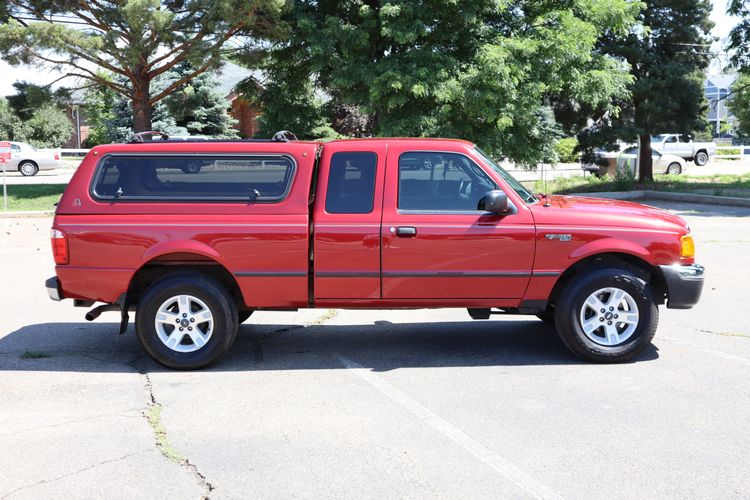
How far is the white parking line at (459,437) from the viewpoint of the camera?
13.6 feet

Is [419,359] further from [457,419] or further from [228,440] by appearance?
[228,440]

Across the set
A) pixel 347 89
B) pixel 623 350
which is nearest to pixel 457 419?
pixel 623 350

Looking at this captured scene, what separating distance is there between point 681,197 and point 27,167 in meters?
28.3

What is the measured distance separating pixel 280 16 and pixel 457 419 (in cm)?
1884

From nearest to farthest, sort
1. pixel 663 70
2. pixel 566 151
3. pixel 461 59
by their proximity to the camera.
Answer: pixel 461 59
pixel 663 70
pixel 566 151

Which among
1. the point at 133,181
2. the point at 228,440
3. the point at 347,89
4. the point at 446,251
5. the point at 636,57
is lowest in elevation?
the point at 228,440

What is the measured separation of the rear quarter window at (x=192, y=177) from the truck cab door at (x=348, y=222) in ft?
1.15

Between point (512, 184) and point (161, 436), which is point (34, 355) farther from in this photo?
point (512, 184)

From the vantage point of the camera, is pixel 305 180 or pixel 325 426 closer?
pixel 325 426

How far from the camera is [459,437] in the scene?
4.85m

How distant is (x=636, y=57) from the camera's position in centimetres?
2556

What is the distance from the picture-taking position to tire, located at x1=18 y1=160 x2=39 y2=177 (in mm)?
36406

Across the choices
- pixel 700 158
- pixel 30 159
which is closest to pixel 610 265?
pixel 30 159

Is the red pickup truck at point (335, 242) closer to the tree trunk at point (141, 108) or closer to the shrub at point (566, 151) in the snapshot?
the tree trunk at point (141, 108)
